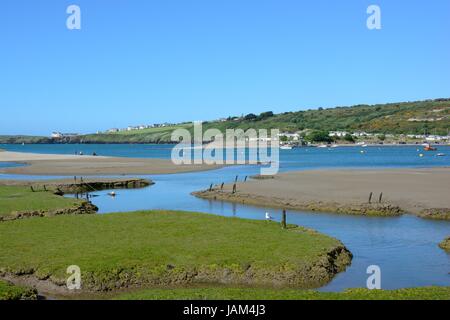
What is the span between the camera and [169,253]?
25.0 metres

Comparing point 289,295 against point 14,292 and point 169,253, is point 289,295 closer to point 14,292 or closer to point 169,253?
point 169,253

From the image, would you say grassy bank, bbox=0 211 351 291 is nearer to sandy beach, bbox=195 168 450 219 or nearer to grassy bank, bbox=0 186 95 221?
grassy bank, bbox=0 186 95 221

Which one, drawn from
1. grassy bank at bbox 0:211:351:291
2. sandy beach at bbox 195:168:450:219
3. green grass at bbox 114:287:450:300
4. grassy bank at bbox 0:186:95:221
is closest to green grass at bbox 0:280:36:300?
grassy bank at bbox 0:211:351:291

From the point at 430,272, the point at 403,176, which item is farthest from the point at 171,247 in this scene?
the point at 403,176

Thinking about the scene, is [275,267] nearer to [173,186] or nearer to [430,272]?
[430,272]

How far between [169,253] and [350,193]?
1314 inches

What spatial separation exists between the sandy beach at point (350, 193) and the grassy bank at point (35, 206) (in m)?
16.9

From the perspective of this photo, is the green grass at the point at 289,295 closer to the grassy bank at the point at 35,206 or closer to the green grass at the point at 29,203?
the grassy bank at the point at 35,206

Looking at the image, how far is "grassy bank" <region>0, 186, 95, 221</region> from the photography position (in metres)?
37.1

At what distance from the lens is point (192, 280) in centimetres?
2305

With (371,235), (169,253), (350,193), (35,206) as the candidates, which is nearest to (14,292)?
(169,253)

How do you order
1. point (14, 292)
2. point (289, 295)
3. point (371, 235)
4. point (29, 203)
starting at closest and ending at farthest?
point (289, 295) < point (14, 292) < point (371, 235) < point (29, 203)

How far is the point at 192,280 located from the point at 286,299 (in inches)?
254

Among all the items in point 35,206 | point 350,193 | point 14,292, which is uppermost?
point 35,206
